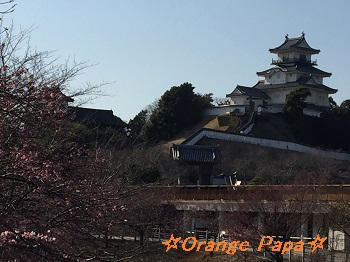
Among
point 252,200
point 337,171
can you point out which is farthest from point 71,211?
point 337,171

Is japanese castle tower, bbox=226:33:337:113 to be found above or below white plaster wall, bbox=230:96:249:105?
above

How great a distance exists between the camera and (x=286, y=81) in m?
60.5

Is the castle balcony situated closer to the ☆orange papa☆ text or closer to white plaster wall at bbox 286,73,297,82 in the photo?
white plaster wall at bbox 286,73,297,82

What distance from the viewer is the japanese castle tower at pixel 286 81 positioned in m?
57.0

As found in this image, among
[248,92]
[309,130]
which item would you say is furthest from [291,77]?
[309,130]

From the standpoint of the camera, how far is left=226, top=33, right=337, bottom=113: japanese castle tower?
5705cm

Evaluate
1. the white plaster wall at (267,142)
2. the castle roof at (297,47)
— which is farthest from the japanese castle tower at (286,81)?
the white plaster wall at (267,142)

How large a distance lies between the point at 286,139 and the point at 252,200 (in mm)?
28114

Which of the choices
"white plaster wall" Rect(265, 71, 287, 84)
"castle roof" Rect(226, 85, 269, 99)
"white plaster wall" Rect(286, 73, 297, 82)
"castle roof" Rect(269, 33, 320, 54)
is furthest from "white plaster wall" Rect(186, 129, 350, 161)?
"castle roof" Rect(269, 33, 320, 54)

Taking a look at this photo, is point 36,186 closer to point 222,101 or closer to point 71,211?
point 71,211

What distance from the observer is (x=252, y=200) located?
20484 millimetres

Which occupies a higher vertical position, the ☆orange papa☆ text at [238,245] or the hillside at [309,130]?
the hillside at [309,130]

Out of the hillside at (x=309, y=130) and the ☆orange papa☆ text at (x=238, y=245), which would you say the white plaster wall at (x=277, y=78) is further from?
the ☆orange papa☆ text at (x=238, y=245)

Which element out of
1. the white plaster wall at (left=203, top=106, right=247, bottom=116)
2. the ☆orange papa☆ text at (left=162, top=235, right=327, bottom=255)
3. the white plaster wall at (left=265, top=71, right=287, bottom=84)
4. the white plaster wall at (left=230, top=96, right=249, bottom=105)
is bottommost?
the ☆orange papa☆ text at (left=162, top=235, right=327, bottom=255)
